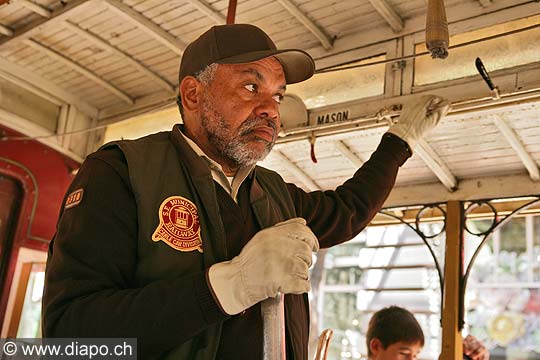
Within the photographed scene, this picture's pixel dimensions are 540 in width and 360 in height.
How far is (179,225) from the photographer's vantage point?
70.7 inches

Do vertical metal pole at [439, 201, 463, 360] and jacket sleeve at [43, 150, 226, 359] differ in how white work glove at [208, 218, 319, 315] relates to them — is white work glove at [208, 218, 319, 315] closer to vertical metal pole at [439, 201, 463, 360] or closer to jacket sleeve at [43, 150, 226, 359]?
jacket sleeve at [43, 150, 226, 359]

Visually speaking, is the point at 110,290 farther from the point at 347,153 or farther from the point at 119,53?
the point at 119,53

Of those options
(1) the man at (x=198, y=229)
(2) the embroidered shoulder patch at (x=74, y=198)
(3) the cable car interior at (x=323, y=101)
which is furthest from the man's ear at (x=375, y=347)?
(2) the embroidered shoulder patch at (x=74, y=198)

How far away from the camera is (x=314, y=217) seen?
2.48 meters

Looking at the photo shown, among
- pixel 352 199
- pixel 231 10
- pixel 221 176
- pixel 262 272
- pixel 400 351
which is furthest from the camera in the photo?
pixel 400 351

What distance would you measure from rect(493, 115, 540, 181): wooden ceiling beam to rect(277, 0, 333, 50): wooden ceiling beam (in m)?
1.46

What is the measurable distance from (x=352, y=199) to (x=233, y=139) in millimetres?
774

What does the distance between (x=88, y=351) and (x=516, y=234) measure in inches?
426

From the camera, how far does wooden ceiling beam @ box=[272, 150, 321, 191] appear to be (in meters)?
5.42

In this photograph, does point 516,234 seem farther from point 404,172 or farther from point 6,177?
point 6,177

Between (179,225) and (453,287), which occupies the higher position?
(453,287)

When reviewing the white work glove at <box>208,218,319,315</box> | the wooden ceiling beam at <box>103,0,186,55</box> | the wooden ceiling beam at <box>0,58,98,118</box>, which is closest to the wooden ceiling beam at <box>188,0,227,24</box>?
the wooden ceiling beam at <box>103,0,186,55</box>

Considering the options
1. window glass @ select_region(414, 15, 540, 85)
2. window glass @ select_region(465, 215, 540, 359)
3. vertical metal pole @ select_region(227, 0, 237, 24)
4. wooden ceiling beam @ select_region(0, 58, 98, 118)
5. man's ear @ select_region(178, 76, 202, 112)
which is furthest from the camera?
window glass @ select_region(465, 215, 540, 359)
